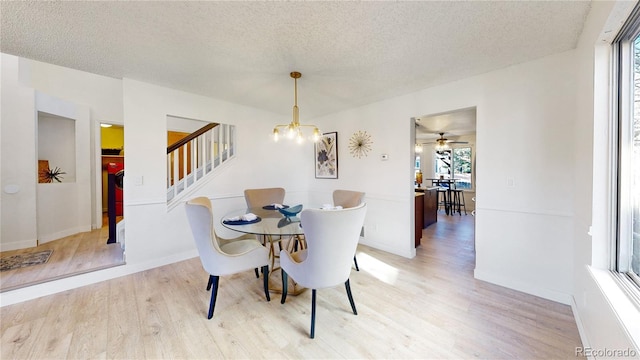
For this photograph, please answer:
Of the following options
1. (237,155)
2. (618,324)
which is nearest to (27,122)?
(237,155)

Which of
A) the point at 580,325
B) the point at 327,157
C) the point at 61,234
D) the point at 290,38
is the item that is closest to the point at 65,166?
the point at 61,234

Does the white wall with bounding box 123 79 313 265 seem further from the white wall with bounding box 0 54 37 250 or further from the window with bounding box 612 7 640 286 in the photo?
the window with bounding box 612 7 640 286

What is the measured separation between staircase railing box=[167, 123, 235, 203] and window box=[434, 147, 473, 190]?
22.2ft

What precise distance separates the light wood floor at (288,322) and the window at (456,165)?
5.50m

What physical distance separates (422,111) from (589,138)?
1678 mm

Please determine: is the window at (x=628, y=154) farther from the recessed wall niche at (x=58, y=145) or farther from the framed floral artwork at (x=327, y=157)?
the recessed wall niche at (x=58, y=145)

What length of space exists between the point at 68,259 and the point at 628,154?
18.3 feet

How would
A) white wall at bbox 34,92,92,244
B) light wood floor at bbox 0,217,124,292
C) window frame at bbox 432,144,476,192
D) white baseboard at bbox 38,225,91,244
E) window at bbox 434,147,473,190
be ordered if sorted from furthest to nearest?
window at bbox 434,147,473,190 → window frame at bbox 432,144,476,192 → white wall at bbox 34,92,92,244 → white baseboard at bbox 38,225,91,244 → light wood floor at bbox 0,217,124,292

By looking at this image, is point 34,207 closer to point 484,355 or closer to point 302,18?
point 302,18

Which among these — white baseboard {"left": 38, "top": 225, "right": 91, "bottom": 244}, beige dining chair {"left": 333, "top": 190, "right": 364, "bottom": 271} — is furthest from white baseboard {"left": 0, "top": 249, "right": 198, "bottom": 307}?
beige dining chair {"left": 333, "top": 190, "right": 364, "bottom": 271}

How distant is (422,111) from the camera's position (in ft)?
9.96

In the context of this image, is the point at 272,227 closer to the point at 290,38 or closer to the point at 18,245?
the point at 290,38

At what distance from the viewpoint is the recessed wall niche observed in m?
3.91

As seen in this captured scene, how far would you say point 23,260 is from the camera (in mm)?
2859
